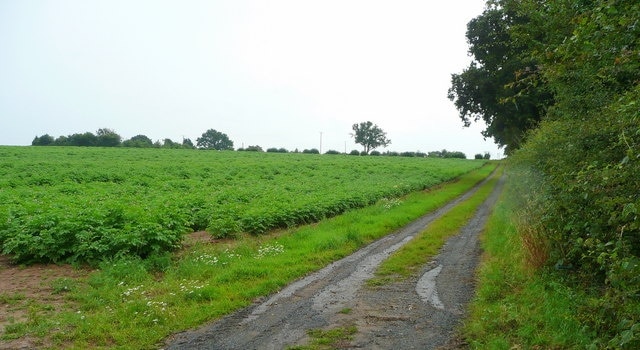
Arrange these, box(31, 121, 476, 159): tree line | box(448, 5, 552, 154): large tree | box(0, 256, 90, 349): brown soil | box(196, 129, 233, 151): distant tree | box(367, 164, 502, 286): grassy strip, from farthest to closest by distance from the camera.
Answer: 1. box(196, 129, 233, 151): distant tree
2. box(31, 121, 476, 159): tree line
3. box(448, 5, 552, 154): large tree
4. box(367, 164, 502, 286): grassy strip
5. box(0, 256, 90, 349): brown soil

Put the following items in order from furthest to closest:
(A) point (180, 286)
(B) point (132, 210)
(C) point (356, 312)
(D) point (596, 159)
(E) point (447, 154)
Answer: (E) point (447, 154)
(B) point (132, 210)
(A) point (180, 286)
(C) point (356, 312)
(D) point (596, 159)

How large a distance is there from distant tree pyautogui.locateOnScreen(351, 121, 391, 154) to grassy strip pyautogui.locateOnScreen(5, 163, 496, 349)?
14870 centimetres

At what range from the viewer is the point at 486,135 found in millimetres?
44250

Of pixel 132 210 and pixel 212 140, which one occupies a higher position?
pixel 212 140

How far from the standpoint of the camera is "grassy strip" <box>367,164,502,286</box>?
1093 cm

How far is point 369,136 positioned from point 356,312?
6192 inches

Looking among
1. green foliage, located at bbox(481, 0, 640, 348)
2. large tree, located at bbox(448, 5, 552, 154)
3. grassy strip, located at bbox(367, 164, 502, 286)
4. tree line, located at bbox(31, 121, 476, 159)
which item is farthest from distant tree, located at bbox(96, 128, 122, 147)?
green foliage, located at bbox(481, 0, 640, 348)

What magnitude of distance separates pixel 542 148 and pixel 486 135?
32.0 metres

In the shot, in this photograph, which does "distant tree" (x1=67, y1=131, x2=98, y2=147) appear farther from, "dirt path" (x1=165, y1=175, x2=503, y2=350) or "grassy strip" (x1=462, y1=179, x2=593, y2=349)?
"grassy strip" (x1=462, y1=179, x2=593, y2=349)

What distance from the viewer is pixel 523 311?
7.31 meters

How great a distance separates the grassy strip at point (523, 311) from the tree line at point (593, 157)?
0.36 metres

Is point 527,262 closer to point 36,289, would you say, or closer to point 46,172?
point 36,289

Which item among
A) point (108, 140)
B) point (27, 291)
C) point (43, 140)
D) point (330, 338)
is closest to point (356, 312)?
point (330, 338)

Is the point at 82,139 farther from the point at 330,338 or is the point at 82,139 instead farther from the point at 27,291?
the point at 330,338
